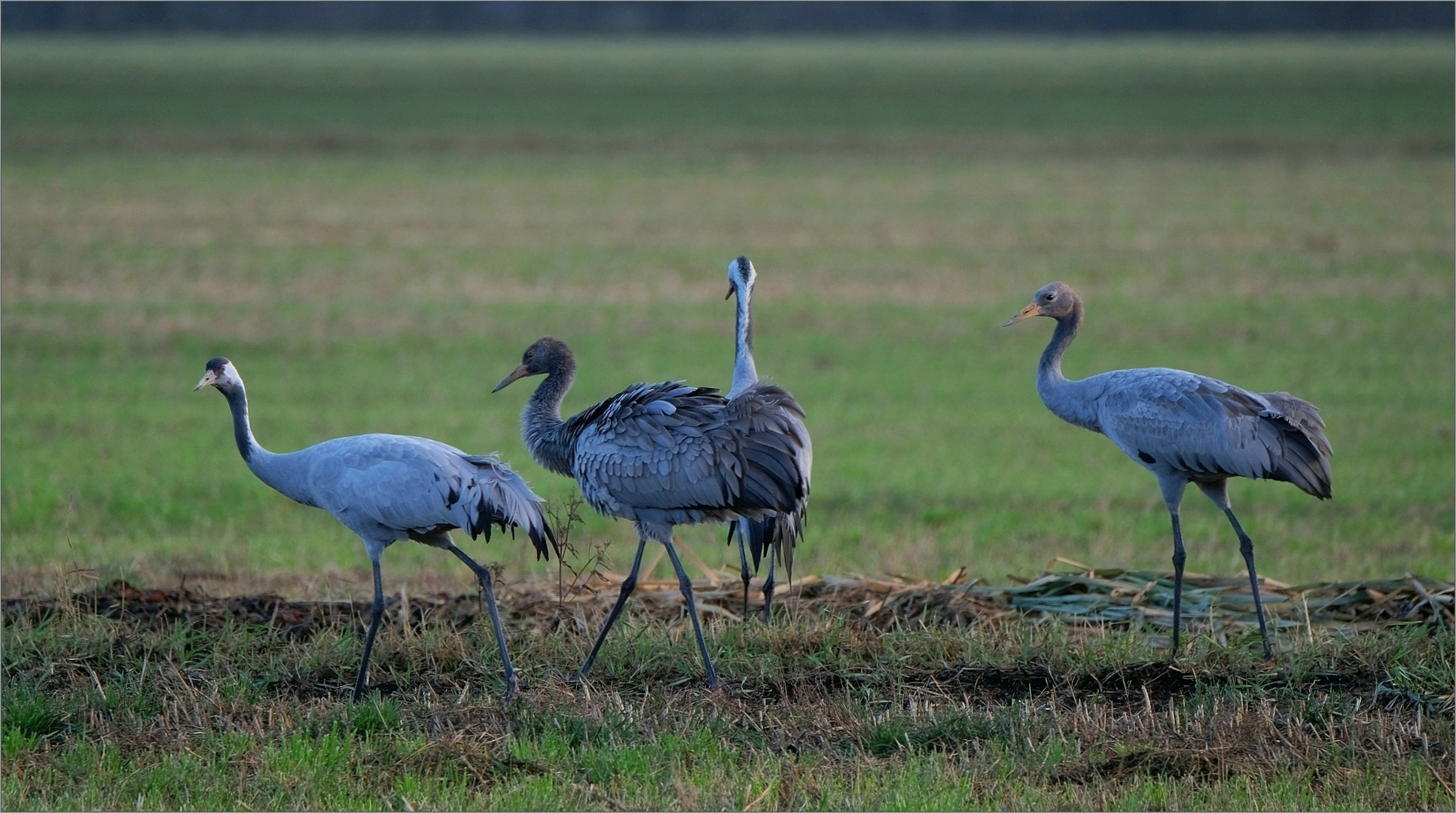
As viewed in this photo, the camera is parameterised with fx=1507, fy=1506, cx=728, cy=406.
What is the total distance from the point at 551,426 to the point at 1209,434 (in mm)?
3131

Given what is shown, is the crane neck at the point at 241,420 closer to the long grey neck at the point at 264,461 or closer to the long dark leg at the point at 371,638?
the long grey neck at the point at 264,461

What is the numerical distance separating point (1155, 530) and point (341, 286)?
542 inches

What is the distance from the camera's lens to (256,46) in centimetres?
9394

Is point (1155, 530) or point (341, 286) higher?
point (341, 286)

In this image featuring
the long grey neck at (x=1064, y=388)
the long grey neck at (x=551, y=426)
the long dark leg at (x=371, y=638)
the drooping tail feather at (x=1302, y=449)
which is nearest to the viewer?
the long dark leg at (x=371, y=638)

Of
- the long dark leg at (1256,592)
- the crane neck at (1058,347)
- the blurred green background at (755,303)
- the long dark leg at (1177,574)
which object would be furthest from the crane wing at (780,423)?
the blurred green background at (755,303)

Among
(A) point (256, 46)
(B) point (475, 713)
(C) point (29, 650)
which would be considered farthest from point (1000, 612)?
(A) point (256, 46)

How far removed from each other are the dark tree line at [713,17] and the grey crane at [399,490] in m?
105

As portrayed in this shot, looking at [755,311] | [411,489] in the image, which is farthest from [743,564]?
[755,311]

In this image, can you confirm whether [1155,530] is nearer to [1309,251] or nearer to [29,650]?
[29,650]

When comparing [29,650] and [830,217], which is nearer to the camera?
[29,650]

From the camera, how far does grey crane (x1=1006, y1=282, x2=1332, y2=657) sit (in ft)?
23.0

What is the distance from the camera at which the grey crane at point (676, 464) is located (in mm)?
6516

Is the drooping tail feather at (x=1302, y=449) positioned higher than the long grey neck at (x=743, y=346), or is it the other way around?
the long grey neck at (x=743, y=346)
